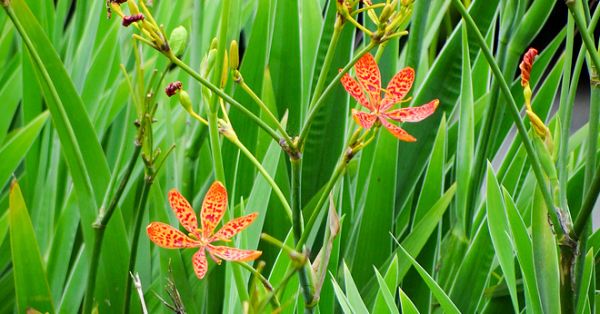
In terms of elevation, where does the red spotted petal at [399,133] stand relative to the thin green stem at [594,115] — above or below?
above

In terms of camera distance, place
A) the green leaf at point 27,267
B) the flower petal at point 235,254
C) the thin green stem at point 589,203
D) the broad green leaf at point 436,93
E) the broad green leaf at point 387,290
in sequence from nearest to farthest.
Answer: the flower petal at point 235,254 → the thin green stem at point 589,203 → the broad green leaf at point 387,290 → the green leaf at point 27,267 → the broad green leaf at point 436,93

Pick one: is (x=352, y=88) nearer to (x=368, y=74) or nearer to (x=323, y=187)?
(x=368, y=74)

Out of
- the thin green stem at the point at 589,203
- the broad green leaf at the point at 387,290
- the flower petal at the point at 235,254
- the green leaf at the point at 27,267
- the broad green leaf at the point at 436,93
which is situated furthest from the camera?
the broad green leaf at the point at 436,93

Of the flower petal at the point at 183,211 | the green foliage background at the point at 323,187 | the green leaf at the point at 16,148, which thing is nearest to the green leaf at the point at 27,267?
the green foliage background at the point at 323,187

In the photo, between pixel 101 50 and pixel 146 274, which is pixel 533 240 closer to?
pixel 146 274

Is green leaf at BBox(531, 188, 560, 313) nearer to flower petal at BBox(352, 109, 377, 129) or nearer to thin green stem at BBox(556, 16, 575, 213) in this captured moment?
thin green stem at BBox(556, 16, 575, 213)

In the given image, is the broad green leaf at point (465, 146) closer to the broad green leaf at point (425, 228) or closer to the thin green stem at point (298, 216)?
the broad green leaf at point (425, 228)

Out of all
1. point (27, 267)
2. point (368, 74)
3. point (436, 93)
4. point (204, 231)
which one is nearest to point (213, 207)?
point (204, 231)

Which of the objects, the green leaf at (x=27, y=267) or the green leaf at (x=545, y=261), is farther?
the green leaf at (x=27, y=267)
